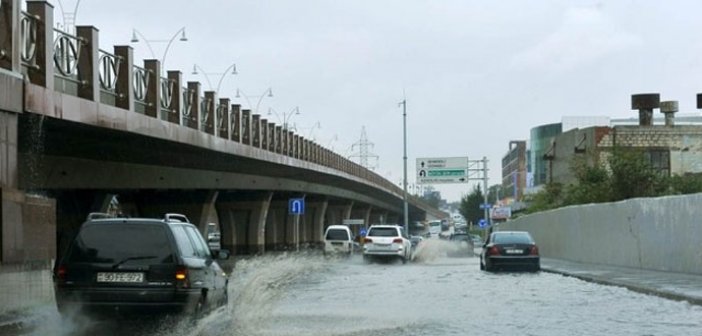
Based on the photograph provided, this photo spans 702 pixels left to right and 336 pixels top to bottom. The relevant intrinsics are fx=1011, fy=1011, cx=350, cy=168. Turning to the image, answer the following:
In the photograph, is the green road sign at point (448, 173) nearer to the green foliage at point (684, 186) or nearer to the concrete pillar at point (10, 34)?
the green foliage at point (684, 186)

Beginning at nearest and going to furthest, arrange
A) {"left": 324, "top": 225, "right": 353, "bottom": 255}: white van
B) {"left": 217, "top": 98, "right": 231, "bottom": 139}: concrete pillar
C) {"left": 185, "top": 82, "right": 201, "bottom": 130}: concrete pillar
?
Answer: {"left": 185, "top": 82, "right": 201, "bottom": 130}: concrete pillar → {"left": 217, "top": 98, "right": 231, "bottom": 139}: concrete pillar → {"left": 324, "top": 225, "right": 353, "bottom": 255}: white van

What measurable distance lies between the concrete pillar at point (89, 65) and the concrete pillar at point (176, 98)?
7.14 metres

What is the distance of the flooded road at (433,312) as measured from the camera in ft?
45.5

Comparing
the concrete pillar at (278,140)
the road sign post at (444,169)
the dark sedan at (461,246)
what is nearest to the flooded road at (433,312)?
the concrete pillar at (278,140)

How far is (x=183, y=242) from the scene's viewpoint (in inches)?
540

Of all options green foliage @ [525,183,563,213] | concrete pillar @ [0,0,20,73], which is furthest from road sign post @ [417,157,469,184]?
concrete pillar @ [0,0,20,73]

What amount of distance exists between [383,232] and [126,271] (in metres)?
31.0

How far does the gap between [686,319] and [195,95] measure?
19516 mm

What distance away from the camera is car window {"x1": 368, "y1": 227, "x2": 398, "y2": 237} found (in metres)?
43.5

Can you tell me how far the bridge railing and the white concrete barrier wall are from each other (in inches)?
523

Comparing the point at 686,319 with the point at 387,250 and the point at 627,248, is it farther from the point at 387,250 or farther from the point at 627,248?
the point at 387,250

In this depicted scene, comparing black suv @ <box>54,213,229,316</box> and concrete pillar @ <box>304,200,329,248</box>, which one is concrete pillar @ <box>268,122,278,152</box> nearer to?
black suv @ <box>54,213,229,316</box>

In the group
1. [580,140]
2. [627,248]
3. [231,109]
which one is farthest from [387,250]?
[580,140]

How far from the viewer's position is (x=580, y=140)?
6544 centimetres
